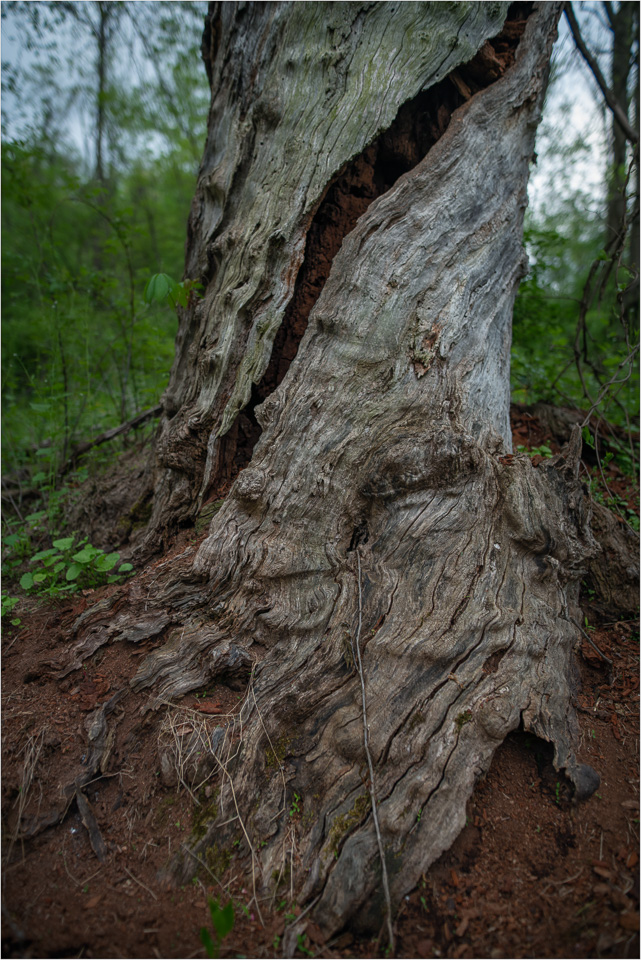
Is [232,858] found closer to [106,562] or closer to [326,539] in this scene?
[326,539]

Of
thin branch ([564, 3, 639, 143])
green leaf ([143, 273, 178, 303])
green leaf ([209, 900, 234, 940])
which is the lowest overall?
green leaf ([209, 900, 234, 940])

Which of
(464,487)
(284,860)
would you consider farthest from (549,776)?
(464,487)

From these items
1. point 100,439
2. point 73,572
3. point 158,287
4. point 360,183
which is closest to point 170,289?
point 158,287

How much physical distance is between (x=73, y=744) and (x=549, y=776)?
2.11 meters

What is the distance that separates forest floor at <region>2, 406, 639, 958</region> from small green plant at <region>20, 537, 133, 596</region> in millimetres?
546

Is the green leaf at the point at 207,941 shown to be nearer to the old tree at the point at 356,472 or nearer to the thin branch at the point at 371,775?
the old tree at the point at 356,472

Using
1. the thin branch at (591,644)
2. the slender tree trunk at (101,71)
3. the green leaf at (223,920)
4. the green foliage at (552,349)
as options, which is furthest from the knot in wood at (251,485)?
the slender tree trunk at (101,71)

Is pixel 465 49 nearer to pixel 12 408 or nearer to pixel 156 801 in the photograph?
pixel 156 801

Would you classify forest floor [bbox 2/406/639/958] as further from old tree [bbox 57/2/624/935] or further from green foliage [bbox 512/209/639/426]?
green foliage [bbox 512/209/639/426]

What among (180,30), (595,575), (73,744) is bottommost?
(73,744)

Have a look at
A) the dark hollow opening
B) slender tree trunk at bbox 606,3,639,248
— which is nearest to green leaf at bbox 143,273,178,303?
the dark hollow opening

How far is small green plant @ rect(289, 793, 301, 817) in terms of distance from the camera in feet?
6.57

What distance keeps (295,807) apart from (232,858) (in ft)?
0.97

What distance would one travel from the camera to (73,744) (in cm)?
216
